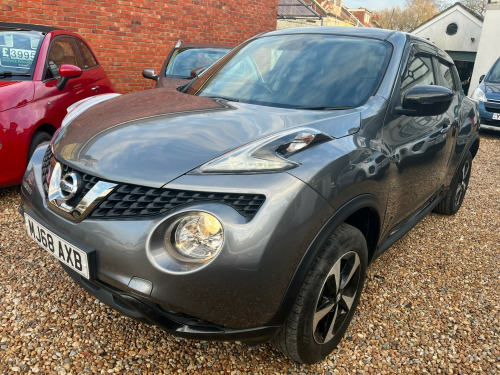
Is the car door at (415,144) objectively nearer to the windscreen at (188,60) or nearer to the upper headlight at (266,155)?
the upper headlight at (266,155)

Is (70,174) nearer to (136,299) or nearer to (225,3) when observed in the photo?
(136,299)

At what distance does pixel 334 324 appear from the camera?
83.4 inches

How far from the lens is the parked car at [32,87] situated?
12.0 feet

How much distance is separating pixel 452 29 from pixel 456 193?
2118 cm

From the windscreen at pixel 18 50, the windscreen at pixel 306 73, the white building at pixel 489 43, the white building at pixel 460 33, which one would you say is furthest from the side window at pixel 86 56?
the white building at pixel 460 33

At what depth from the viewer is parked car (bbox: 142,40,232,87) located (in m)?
6.61

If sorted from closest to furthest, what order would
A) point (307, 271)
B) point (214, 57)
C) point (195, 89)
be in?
point (307, 271) < point (195, 89) < point (214, 57)

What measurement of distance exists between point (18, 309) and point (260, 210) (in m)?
1.71

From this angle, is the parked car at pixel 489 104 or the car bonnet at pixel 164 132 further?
the parked car at pixel 489 104

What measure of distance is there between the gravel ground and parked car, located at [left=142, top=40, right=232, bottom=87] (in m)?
3.86

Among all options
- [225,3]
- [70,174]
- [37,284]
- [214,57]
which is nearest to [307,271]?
[70,174]

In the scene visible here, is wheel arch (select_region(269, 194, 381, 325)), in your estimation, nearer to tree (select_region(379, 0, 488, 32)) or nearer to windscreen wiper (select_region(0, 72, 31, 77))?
windscreen wiper (select_region(0, 72, 31, 77))

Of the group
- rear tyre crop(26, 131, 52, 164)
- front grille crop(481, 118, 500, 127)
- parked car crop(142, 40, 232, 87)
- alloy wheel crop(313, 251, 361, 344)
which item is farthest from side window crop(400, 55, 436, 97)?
front grille crop(481, 118, 500, 127)

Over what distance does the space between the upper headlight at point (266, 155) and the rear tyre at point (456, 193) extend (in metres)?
2.62
